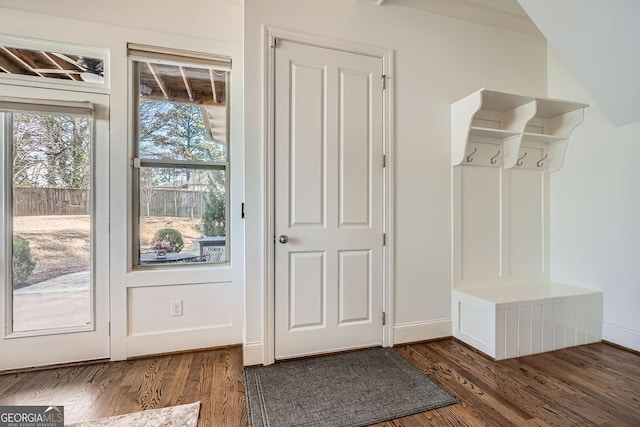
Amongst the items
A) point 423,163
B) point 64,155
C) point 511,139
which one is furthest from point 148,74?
point 511,139

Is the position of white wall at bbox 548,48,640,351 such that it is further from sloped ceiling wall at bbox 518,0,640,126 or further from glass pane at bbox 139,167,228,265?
glass pane at bbox 139,167,228,265

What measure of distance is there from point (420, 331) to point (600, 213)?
6.04ft

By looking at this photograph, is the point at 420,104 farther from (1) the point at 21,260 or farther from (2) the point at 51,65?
(1) the point at 21,260

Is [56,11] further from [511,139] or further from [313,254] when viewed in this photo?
[511,139]

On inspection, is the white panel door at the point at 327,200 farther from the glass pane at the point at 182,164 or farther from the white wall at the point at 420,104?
the glass pane at the point at 182,164

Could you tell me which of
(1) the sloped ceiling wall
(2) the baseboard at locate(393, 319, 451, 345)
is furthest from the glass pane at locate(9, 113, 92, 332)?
(1) the sloped ceiling wall

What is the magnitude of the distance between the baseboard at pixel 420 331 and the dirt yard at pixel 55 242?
2.44 m

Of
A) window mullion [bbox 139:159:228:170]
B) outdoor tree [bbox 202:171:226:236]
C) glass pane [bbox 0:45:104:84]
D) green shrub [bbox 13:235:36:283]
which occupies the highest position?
glass pane [bbox 0:45:104:84]

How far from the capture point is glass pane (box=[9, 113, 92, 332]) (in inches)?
80.3

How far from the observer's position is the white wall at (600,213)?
2.32 meters

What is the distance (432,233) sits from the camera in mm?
2502

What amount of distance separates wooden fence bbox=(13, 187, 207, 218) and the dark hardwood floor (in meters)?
1.09

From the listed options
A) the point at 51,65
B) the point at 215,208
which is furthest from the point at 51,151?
the point at 215,208

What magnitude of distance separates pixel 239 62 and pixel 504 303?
2767 millimetres
